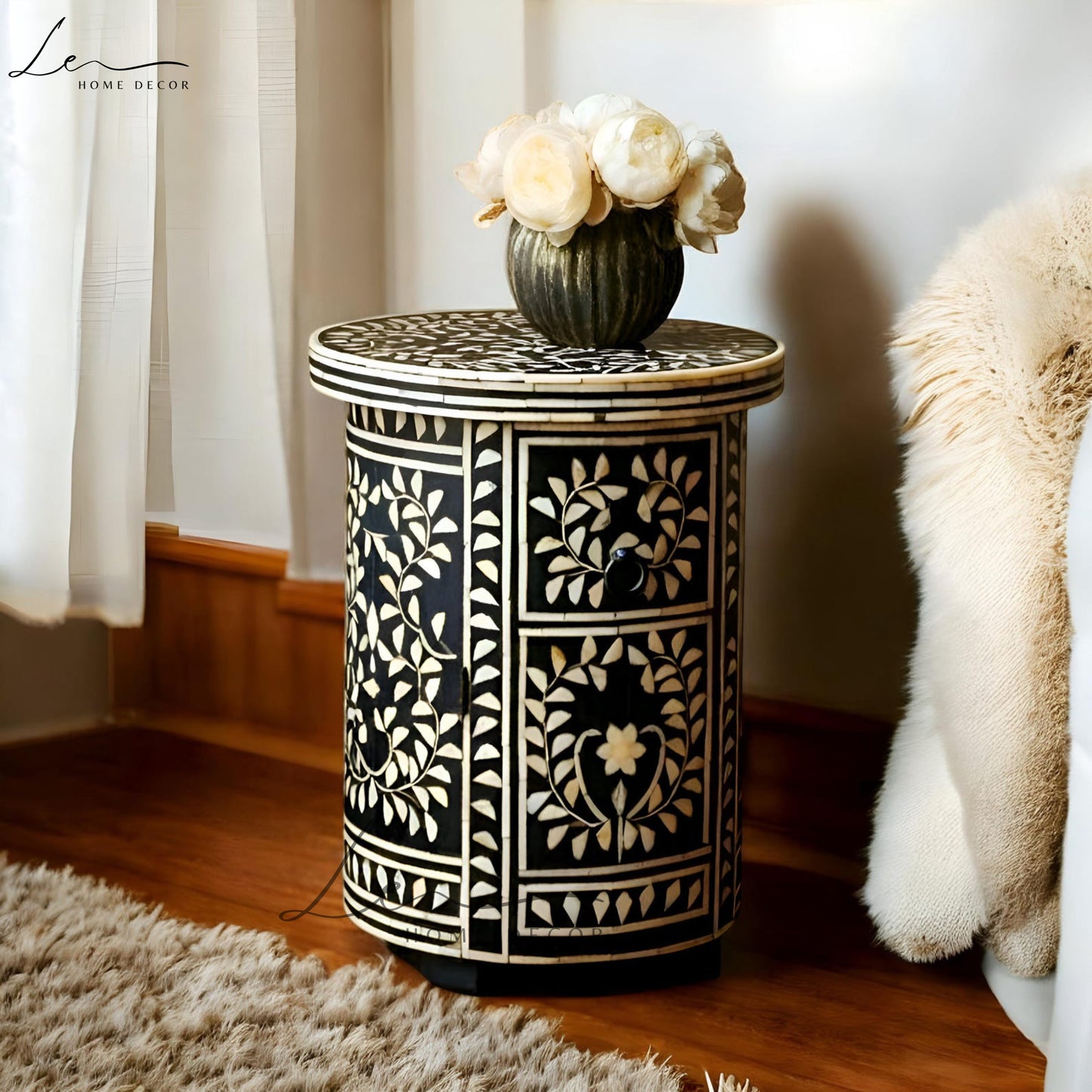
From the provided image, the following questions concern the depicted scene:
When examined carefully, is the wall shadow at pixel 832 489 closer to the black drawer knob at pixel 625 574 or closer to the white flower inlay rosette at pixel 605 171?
the white flower inlay rosette at pixel 605 171

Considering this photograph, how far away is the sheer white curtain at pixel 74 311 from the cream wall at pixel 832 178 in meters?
0.46

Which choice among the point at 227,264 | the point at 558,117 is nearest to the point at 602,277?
the point at 558,117

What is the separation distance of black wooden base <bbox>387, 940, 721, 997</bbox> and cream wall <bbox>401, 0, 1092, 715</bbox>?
412 mm

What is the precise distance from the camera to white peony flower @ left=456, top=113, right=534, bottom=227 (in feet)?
4.52

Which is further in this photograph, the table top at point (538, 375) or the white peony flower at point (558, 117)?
the white peony flower at point (558, 117)

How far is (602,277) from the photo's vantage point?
136cm

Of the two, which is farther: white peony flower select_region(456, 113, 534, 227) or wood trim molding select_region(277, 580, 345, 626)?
wood trim molding select_region(277, 580, 345, 626)

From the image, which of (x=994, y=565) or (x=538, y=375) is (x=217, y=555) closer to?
(x=538, y=375)

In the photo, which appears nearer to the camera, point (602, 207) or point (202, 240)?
point (602, 207)

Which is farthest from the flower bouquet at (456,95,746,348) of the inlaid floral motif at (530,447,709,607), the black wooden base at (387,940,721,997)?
the black wooden base at (387,940,721,997)

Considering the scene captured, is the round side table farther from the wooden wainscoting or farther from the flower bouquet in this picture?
the wooden wainscoting

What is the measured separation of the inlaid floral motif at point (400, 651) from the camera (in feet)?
4.47

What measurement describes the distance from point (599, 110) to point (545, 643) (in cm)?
52

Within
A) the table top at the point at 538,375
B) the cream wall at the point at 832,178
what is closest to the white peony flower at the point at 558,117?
the table top at the point at 538,375
